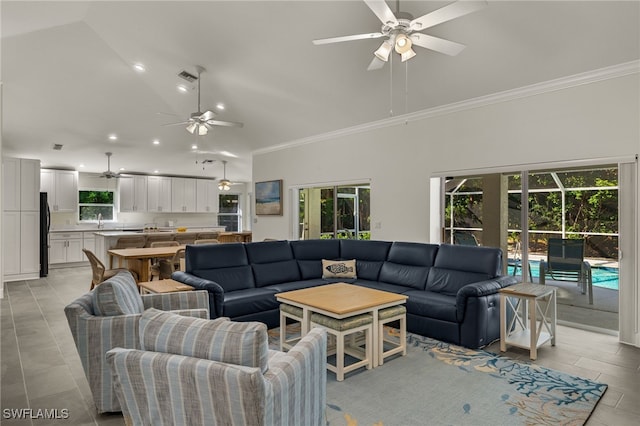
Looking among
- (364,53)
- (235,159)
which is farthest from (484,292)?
(235,159)

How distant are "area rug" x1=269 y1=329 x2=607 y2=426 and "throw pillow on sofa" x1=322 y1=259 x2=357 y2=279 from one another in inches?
67.0

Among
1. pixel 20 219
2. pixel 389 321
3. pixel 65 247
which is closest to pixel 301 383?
pixel 389 321

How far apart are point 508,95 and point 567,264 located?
2121 mm

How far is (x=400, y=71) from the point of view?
4688mm

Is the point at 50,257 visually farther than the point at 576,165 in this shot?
Yes

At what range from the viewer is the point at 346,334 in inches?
118

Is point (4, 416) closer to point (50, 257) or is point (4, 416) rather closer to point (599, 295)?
point (599, 295)

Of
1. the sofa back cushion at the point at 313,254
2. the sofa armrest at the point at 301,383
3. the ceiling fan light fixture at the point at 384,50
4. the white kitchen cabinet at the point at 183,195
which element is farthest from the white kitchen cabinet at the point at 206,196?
the sofa armrest at the point at 301,383

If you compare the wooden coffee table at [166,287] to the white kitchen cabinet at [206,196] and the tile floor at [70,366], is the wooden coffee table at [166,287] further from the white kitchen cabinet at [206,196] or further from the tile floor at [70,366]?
the white kitchen cabinet at [206,196]

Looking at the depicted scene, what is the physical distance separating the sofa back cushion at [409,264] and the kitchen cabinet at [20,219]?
22.7 ft

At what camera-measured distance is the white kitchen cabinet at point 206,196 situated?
1134 centimetres

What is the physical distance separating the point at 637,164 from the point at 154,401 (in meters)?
4.51

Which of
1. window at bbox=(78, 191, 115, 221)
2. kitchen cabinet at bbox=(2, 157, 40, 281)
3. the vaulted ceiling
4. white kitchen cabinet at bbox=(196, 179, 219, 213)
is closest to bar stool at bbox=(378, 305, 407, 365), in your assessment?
the vaulted ceiling

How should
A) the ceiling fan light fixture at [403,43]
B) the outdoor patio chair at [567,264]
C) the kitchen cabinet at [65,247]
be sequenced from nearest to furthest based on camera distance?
the ceiling fan light fixture at [403,43] < the outdoor patio chair at [567,264] < the kitchen cabinet at [65,247]
